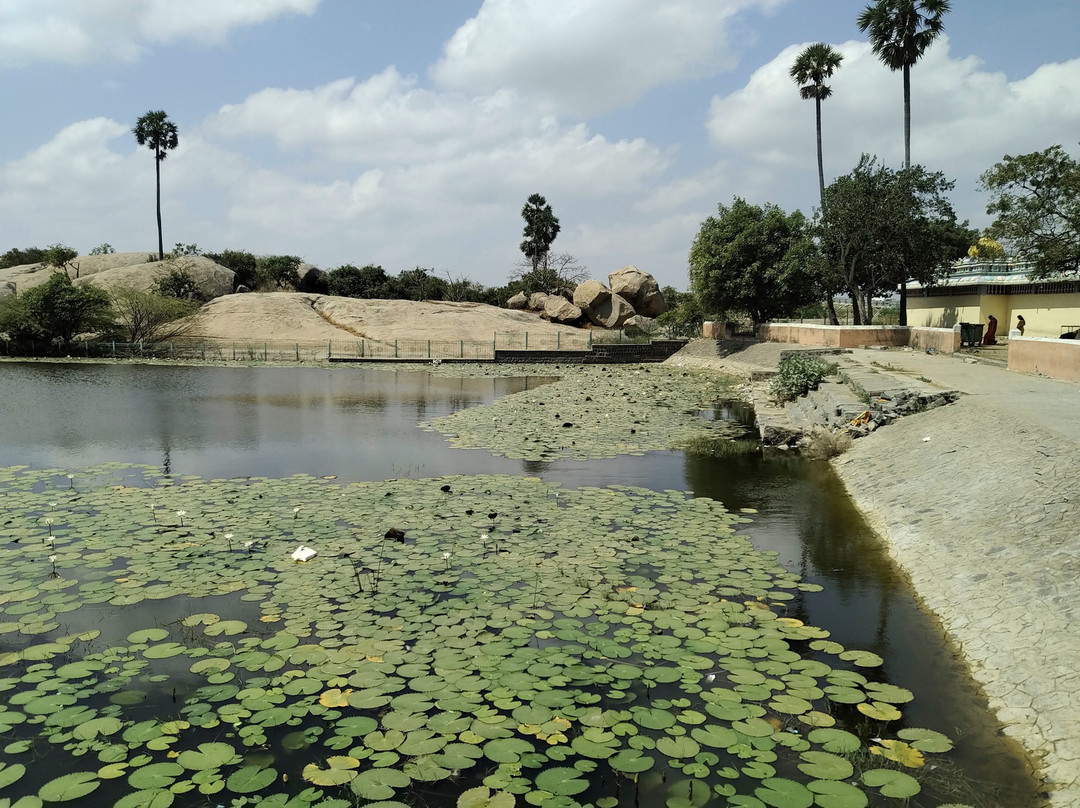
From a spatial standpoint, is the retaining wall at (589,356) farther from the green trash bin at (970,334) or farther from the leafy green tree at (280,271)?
the leafy green tree at (280,271)

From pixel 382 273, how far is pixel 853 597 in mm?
55607

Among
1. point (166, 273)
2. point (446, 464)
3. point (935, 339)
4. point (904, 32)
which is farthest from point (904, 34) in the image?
point (166, 273)

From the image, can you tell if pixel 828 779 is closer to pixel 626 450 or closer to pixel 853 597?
pixel 853 597

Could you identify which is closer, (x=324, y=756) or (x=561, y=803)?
(x=561, y=803)

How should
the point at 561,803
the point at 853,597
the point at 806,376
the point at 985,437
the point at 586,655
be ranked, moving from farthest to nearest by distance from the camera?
the point at 806,376
the point at 985,437
the point at 853,597
the point at 586,655
the point at 561,803

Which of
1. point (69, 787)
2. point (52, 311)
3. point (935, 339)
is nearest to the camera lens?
point (69, 787)

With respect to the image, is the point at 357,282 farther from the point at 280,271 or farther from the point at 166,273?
the point at 166,273

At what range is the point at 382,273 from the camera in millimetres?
58656

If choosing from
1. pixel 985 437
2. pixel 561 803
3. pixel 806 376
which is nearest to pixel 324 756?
pixel 561 803

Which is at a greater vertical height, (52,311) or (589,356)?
(52,311)

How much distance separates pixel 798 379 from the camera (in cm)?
1811

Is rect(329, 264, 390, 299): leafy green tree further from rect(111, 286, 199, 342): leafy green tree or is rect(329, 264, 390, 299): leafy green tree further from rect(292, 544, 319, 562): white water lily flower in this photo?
rect(292, 544, 319, 562): white water lily flower

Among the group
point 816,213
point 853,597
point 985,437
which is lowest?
point 853,597

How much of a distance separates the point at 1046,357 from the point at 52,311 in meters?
39.0
